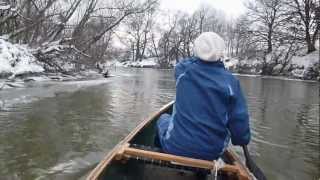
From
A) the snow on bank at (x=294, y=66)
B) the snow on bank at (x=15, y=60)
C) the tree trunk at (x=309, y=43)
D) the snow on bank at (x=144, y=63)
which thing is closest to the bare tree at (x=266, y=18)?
the snow on bank at (x=294, y=66)

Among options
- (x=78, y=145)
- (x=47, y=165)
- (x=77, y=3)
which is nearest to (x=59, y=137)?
(x=78, y=145)

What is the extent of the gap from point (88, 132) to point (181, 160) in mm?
5334

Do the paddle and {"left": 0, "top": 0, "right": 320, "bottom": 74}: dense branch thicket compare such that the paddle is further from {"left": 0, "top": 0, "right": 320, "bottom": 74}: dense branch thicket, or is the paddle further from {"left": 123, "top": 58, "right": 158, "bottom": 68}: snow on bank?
{"left": 123, "top": 58, "right": 158, "bottom": 68}: snow on bank

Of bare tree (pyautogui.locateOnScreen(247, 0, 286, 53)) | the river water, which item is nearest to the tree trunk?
bare tree (pyautogui.locateOnScreen(247, 0, 286, 53))

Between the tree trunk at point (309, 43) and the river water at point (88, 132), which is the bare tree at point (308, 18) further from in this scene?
the river water at point (88, 132)

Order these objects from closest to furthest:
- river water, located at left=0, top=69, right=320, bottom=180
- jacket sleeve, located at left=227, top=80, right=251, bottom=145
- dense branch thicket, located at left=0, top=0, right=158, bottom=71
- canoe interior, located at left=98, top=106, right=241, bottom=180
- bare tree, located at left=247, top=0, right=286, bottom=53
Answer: jacket sleeve, located at left=227, top=80, right=251, bottom=145 < canoe interior, located at left=98, top=106, right=241, bottom=180 < river water, located at left=0, top=69, right=320, bottom=180 < dense branch thicket, located at left=0, top=0, right=158, bottom=71 < bare tree, located at left=247, top=0, right=286, bottom=53

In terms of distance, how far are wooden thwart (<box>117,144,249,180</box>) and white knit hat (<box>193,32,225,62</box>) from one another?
2.88 feet

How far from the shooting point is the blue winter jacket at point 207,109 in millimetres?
3586

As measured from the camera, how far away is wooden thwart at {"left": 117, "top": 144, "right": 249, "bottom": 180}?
3.75 m

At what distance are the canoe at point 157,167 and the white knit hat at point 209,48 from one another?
2.92 ft

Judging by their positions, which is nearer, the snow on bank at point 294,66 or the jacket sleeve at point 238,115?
the jacket sleeve at point 238,115

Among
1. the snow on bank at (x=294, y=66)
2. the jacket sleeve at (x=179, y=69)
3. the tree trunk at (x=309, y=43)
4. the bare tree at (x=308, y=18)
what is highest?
the bare tree at (x=308, y=18)

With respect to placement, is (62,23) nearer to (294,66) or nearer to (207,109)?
(207,109)

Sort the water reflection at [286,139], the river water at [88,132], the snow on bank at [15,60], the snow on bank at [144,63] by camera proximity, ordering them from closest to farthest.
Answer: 1. the river water at [88,132]
2. the water reflection at [286,139]
3. the snow on bank at [15,60]
4. the snow on bank at [144,63]
